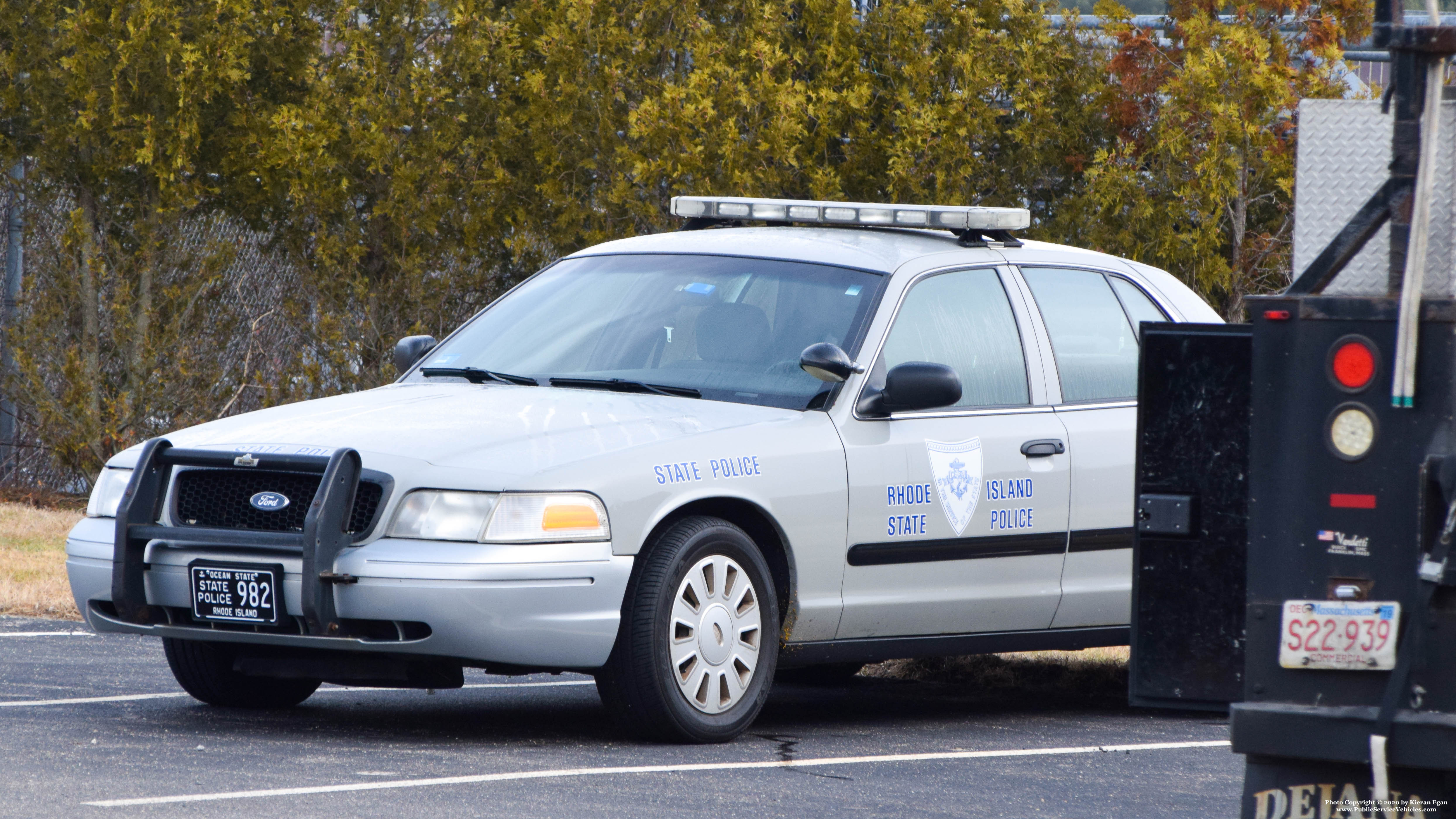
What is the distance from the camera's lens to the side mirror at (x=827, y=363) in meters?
7.09

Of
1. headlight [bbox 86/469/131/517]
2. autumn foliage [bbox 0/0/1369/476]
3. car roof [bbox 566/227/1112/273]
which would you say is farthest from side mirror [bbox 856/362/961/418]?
autumn foliage [bbox 0/0/1369/476]

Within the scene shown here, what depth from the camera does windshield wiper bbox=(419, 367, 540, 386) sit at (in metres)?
7.55

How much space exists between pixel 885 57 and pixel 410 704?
22.1 feet

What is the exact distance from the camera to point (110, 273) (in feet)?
46.5

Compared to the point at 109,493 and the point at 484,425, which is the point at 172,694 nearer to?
the point at 109,493

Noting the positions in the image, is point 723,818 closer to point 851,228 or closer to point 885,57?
point 851,228

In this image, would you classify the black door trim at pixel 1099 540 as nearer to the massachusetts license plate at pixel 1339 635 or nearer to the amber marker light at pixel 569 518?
the amber marker light at pixel 569 518

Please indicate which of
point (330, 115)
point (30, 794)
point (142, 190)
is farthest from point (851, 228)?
point (142, 190)

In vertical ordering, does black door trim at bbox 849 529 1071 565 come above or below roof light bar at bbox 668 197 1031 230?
below

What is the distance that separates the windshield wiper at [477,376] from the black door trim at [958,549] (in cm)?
127

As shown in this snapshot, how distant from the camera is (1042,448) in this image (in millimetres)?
7680

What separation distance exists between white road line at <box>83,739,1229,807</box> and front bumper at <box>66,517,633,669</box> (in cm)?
39

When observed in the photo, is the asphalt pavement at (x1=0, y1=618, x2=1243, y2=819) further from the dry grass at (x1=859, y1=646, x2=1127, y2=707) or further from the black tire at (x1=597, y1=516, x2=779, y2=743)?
the dry grass at (x1=859, y1=646, x2=1127, y2=707)

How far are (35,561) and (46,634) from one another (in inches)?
84.3
